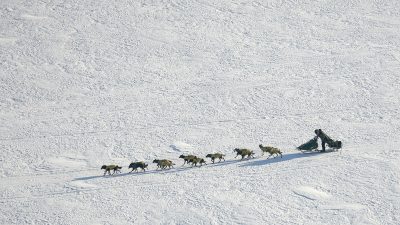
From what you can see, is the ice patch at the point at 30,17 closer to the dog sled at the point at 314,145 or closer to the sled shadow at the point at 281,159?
the sled shadow at the point at 281,159

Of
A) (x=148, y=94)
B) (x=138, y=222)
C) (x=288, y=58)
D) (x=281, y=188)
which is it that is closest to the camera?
(x=138, y=222)

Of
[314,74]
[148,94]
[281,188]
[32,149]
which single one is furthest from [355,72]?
[32,149]

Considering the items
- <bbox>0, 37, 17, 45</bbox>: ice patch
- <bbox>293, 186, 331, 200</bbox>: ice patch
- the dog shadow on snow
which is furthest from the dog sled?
<bbox>0, 37, 17, 45</bbox>: ice patch

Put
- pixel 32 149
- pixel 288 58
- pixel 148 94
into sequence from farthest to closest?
pixel 288 58
pixel 148 94
pixel 32 149

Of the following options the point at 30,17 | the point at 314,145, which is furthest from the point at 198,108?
the point at 30,17

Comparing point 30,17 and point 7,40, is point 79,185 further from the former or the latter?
point 30,17

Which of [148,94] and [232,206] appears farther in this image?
[148,94]

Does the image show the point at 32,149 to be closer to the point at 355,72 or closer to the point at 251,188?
the point at 251,188
